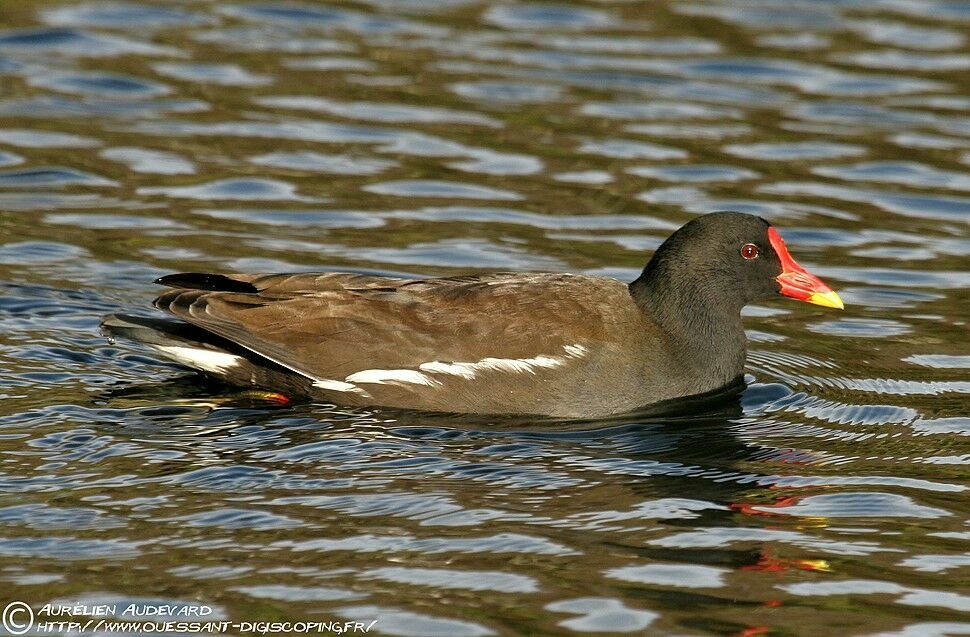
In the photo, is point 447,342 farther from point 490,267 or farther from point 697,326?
point 490,267

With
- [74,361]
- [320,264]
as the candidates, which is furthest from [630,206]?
[74,361]

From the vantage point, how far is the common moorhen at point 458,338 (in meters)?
7.81

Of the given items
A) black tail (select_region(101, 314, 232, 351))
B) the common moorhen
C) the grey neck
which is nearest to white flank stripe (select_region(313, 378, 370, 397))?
the common moorhen

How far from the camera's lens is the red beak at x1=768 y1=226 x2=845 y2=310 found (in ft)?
28.3

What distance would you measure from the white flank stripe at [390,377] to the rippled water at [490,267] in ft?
0.57

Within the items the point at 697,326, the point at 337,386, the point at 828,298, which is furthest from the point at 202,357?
the point at 828,298

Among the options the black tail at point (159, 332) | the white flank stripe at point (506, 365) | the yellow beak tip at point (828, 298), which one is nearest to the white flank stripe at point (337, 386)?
the white flank stripe at point (506, 365)

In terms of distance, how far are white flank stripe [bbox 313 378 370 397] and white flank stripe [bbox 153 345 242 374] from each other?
476 millimetres

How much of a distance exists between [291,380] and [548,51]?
290 inches

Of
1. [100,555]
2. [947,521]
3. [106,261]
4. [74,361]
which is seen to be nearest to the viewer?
[100,555]

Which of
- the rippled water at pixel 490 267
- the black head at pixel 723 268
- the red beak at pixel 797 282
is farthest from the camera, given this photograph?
the red beak at pixel 797 282

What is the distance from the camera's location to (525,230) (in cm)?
1109

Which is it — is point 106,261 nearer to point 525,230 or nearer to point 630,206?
point 525,230

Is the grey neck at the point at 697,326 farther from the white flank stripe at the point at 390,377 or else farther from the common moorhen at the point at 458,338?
the white flank stripe at the point at 390,377
